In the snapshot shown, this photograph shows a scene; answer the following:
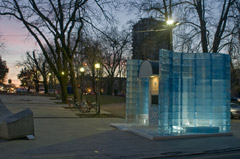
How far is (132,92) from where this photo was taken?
14.2 metres

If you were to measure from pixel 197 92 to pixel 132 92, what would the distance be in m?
3.82

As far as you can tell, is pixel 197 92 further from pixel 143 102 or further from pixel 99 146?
pixel 99 146

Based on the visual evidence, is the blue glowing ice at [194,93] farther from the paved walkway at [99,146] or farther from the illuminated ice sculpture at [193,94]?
the paved walkway at [99,146]

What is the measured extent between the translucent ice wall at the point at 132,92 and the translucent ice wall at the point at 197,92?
11.1 feet

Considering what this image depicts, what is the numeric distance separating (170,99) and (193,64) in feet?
6.45

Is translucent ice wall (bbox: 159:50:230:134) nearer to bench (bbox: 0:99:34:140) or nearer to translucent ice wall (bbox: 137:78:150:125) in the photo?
translucent ice wall (bbox: 137:78:150:125)

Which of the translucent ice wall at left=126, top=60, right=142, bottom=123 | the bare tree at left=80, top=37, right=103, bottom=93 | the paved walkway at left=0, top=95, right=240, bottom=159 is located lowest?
the paved walkway at left=0, top=95, right=240, bottom=159

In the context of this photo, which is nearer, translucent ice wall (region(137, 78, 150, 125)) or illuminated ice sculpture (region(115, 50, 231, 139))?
illuminated ice sculpture (region(115, 50, 231, 139))

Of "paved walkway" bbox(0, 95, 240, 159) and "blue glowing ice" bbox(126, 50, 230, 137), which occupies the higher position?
"blue glowing ice" bbox(126, 50, 230, 137)

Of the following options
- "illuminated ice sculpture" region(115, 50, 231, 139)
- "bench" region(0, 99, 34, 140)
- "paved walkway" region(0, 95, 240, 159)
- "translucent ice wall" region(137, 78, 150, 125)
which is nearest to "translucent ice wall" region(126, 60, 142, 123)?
"translucent ice wall" region(137, 78, 150, 125)

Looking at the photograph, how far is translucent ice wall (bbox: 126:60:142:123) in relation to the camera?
46.4ft

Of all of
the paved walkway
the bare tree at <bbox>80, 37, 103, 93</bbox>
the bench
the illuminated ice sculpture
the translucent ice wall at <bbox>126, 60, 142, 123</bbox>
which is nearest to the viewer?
the paved walkway

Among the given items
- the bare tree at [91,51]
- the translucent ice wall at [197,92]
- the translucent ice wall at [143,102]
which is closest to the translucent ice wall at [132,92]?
the translucent ice wall at [143,102]

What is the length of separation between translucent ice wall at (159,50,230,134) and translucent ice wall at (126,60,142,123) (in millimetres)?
3395
